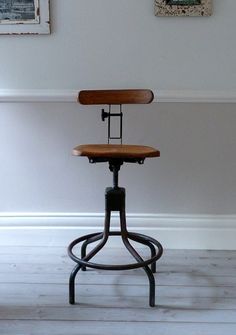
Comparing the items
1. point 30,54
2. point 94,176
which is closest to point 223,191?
point 94,176

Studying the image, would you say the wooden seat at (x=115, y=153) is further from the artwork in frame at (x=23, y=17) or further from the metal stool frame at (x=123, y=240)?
the artwork in frame at (x=23, y=17)

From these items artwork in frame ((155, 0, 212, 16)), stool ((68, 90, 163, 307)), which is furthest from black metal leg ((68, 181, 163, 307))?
artwork in frame ((155, 0, 212, 16))


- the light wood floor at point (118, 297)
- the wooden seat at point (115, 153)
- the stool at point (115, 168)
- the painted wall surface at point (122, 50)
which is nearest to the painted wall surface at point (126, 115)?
the painted wall surface at point (122, 50)

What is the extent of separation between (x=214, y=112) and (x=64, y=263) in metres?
1.14

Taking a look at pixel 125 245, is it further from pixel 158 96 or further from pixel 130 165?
pixel 158 96

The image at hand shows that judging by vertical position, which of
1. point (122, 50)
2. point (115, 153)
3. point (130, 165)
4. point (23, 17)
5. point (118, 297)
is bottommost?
point (118, 297)

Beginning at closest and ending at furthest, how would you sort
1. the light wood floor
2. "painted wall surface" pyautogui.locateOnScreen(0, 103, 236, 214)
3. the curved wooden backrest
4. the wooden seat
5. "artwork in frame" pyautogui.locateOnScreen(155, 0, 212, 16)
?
the light wood floor
the wooden seat
the curved wooden backrest
"artwork in frame" pyautogui.locateOnScreen(155, 0, 212, 16)
"painted wall surface" pyautogui.locateOnScreen(0, 103, 236, 214)

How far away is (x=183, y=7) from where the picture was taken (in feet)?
6.41

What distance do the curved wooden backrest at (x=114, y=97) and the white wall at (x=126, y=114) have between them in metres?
0.22

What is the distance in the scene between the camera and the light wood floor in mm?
1386

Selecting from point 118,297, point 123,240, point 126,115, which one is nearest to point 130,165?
point 126,115

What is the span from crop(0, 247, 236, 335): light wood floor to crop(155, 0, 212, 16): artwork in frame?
129cm

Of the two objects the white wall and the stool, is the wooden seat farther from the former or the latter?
the white wall

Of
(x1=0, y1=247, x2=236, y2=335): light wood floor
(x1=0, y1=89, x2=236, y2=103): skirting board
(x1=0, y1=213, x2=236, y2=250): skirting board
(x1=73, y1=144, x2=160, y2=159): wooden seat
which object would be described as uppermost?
(x1=0, y1=89, x2=236, y2=103): skirting board
